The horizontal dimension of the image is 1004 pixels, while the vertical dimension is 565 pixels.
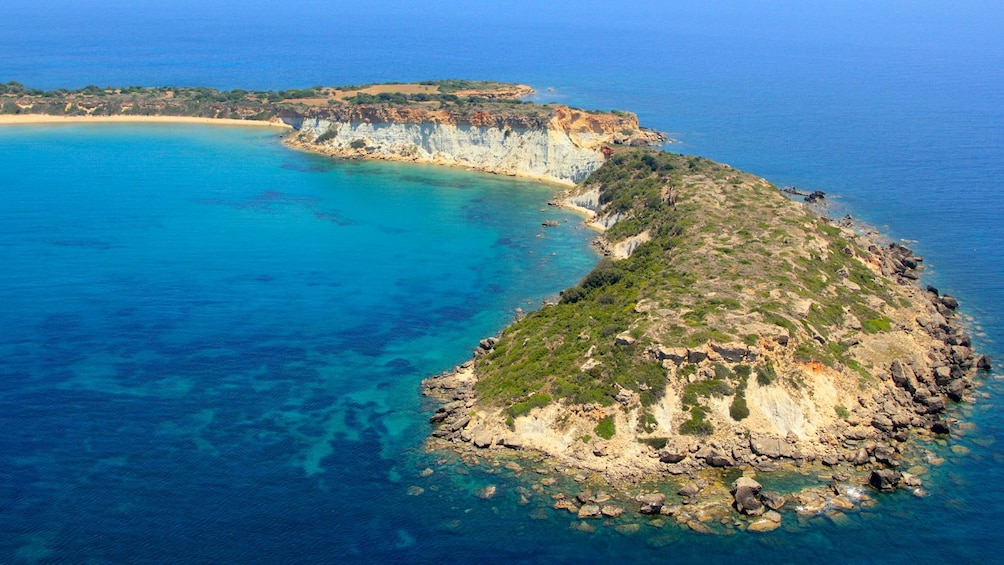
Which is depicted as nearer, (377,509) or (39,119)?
(377,509)

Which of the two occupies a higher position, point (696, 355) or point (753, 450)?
point (696, 355)

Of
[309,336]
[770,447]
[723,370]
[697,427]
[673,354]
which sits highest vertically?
[673,354]

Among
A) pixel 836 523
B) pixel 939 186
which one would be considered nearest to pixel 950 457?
pixel 836 523

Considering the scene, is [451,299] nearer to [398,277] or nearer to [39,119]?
[398,277]

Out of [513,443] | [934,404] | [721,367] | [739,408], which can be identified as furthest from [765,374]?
[513,443]

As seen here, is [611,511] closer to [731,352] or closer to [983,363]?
[731,352]

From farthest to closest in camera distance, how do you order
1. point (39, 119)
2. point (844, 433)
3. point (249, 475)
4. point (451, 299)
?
point (39, 119) → point (451, 299) → point (844, 433) → point (249, 475)

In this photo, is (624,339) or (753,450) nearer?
(753,450)
